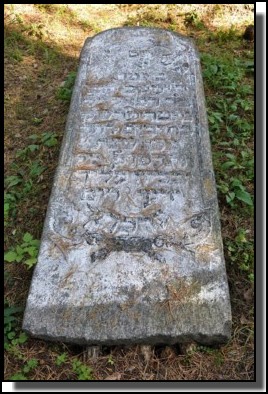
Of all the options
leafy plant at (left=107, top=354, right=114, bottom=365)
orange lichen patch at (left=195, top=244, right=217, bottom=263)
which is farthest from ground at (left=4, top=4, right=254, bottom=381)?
orange lichen patch at (left=195, top=244, right=217, bottom=263)

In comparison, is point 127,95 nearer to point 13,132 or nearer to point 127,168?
point 127,168

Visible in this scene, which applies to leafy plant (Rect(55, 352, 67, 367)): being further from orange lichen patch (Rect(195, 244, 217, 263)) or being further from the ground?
orange lichen patch (Rect(195, 244, 217, 263))

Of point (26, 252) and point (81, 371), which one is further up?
point (26, 252)

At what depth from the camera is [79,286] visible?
322cm

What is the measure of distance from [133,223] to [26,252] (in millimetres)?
831

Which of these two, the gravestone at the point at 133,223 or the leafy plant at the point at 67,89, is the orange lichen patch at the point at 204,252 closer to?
the gravestone at the point at 133,223

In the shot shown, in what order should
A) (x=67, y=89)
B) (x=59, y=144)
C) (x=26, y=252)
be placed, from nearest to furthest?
(x=26, y=252)
(x=59, y=144)
(x=67, y=89)

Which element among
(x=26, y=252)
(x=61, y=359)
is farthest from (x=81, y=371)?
(x=26, y=252)

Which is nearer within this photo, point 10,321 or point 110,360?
point 110,360

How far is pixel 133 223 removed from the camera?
11.5 ft

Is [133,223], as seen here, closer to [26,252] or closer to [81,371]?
[26,252]

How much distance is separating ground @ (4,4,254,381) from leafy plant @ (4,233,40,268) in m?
0.01

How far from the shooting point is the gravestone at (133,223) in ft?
10.1

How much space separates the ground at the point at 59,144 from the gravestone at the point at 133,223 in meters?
0.16
